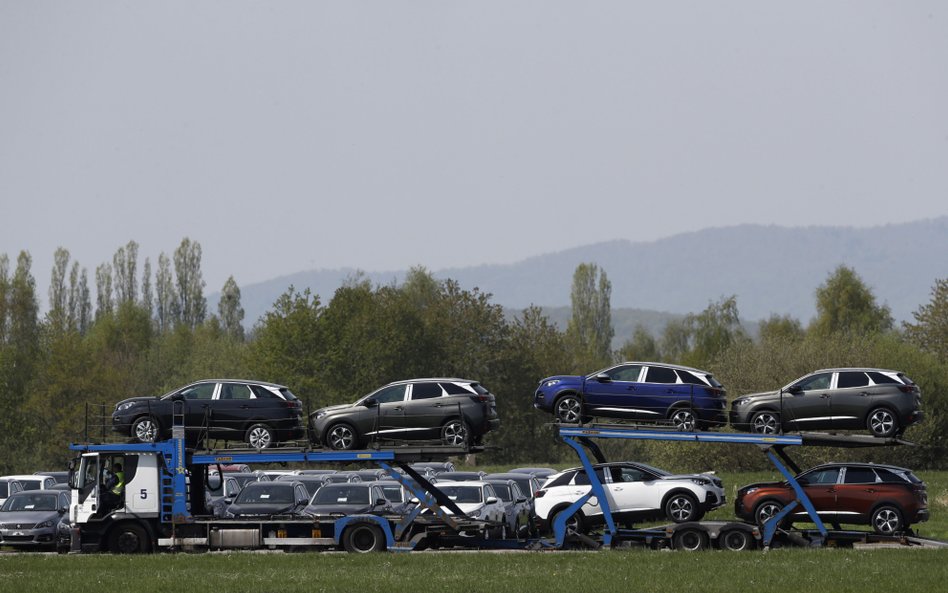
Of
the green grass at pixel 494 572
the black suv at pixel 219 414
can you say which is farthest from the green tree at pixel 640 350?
the green grass at pixel 494 572

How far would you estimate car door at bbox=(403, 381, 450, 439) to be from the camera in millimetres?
27859

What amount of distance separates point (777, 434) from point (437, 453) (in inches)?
284

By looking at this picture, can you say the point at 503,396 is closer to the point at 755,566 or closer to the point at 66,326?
the point at 66,326

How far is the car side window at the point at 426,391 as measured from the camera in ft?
92.1

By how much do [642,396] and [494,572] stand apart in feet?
20.2

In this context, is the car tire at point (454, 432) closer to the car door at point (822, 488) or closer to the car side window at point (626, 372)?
the car side window at point (626, 372)

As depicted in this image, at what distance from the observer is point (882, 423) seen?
27.1m

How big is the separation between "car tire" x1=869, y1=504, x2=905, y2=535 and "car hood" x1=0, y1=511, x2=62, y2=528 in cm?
1932

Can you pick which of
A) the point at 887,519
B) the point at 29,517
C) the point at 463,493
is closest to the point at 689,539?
the point at 887,519

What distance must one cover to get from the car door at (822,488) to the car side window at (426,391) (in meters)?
8.04

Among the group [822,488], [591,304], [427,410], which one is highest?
[591,304]

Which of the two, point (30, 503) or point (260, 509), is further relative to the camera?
point (30, 503)

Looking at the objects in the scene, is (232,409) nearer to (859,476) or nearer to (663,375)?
(663,375)

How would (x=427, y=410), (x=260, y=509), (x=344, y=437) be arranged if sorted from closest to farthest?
(x=427, y=410), (x=344, y=437), (x=260, y=509)
